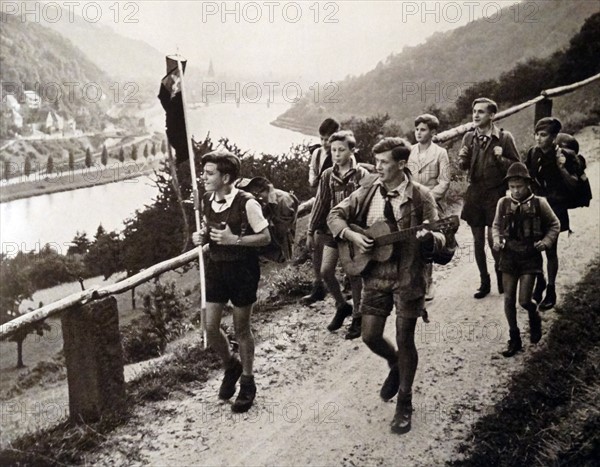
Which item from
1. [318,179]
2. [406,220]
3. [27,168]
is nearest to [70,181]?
[27,168]

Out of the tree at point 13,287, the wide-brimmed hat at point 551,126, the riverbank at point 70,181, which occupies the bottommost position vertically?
the tree at point 13,287

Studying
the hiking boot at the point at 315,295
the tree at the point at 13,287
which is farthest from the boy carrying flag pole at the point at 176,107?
the hiking boot at the point at 315,295

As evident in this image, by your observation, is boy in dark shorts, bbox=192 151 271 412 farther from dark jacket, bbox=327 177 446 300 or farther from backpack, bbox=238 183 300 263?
dark jacket, bbox=327 177 446 300

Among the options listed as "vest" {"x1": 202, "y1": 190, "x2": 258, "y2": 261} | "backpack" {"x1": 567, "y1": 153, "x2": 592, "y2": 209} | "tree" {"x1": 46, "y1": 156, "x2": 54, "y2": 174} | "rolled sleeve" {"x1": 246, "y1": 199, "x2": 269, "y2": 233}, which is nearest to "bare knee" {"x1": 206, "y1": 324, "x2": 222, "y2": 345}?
"vest" {"x1": 202, "y1": 190, "x2": 258, "y2": 261}

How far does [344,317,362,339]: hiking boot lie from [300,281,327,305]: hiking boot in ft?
1.74

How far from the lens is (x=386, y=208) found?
3.24 meters

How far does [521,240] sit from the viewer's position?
3.86 meters

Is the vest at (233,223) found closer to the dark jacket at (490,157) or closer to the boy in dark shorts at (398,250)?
the boy in dark shorts at (398,250)

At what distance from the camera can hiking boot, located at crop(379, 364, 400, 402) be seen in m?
3.51

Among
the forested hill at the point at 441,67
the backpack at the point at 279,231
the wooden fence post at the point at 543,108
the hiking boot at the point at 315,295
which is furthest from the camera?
the wooden fence post at the point at 543,108

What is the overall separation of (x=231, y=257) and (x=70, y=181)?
1.47 meters

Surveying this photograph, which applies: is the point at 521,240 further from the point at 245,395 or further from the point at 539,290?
the point at 245,395

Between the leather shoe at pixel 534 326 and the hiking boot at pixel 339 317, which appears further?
the hiking boot at pixel 339 317

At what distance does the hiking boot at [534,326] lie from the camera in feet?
12.7
